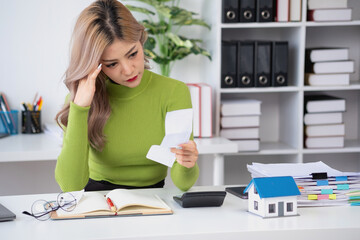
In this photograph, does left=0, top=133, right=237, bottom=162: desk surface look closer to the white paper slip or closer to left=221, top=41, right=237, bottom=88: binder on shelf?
left=221, top=41, right=237, bottom=88: binder on shelf

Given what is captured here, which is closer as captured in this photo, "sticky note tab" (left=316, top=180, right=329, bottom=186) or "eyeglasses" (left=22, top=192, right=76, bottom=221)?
"eyeglasses" (left=22, top=192, right=76, bottom=221)

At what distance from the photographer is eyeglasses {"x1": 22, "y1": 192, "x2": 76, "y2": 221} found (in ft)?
4.82

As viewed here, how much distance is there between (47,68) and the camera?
3098 mm

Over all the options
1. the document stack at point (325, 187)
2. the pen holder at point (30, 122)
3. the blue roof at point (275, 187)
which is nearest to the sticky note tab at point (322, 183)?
the document stack at point (325, 187)

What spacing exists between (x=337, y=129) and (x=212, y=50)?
87 cm

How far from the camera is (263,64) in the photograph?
2984 mm

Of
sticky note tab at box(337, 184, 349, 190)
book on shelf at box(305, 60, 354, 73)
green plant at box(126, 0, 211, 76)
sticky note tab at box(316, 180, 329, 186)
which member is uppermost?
green plant at box(126, 0, 211, 76)

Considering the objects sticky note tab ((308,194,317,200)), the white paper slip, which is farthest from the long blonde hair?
sticky note tab ((308,194,317,200))

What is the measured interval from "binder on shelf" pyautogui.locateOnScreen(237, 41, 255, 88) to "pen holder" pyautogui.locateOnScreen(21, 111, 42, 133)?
1.17 metres

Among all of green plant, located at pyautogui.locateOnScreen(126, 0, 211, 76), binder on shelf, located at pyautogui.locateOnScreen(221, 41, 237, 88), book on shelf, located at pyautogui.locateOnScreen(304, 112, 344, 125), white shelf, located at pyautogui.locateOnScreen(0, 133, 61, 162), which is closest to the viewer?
white shelf, located at pyautogui.locateOnScreen(0, 133, 61, 162)

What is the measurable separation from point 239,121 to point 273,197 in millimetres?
1533

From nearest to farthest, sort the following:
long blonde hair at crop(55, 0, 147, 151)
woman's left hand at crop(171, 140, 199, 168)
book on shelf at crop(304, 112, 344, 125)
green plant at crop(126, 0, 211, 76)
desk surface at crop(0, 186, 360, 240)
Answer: desk surface at crop(0, 186, 360, 240) < woman's left hand at crop(171, 140, 199, 168) < long blonde hair at crop(55, 0, 147, 151) < green plant at crop(126, 0, 211, 76) < book on shelf at crop(304, 112, 344, 125)


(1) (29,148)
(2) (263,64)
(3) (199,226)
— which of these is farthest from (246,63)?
(3) (199,226)

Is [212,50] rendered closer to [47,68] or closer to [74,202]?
[47,68]
